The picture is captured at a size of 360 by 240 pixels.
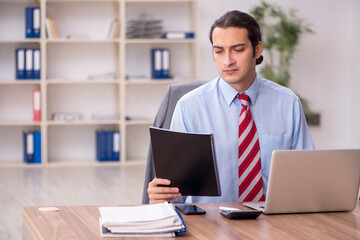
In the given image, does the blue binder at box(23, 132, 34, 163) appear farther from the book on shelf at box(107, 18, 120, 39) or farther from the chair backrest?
the chair backrest

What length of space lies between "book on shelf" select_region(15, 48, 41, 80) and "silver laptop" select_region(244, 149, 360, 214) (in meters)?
4.79

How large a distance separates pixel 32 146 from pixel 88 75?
1.02 meters

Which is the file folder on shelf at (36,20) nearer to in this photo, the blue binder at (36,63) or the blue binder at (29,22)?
the blue binder at (29,22)

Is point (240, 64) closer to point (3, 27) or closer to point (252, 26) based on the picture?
point (252, 26)

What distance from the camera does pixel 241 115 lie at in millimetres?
2443

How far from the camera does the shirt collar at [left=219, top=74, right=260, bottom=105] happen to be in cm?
245

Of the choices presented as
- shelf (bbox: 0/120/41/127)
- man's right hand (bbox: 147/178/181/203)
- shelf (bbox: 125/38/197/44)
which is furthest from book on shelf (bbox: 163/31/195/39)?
man's right hand (bbox: 147/178/181/203)

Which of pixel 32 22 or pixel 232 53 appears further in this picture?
pixel 32 22

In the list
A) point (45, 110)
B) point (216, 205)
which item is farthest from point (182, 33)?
point (216, 205)

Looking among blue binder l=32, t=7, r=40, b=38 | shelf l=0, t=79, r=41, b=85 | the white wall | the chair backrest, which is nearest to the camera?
the chair backrest

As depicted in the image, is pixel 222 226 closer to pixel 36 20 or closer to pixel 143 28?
pixel 143 28

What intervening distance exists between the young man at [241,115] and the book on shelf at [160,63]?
4.12 meters

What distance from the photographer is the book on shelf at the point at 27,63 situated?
20.9ft

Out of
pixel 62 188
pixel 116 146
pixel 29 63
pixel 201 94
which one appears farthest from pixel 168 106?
pixel 29 63
